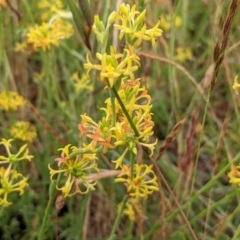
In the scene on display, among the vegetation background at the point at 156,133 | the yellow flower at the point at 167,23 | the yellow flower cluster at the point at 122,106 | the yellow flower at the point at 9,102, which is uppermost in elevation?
the yellow flower cluster at the point at 122,106

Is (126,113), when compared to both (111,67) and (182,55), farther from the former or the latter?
(182,55)

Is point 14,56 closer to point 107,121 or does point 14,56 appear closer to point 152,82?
point 152,82

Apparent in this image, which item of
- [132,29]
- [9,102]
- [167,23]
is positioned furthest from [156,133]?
[132,29]

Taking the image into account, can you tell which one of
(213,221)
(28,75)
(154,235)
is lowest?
(213,221)

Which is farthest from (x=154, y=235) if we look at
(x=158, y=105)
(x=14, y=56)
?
(x=14, y=56)

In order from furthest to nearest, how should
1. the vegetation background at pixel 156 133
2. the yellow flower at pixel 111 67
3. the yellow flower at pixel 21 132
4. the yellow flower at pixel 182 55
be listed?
the yellow flower at pixel 182 55 → the yellow flower at pixel 21 132 → the vegetation background at pixel 156 133 → the yellow flower at pixel 111 67

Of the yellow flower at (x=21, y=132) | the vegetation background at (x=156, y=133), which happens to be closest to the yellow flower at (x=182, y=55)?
the vegetation background at (x=156, y=133)

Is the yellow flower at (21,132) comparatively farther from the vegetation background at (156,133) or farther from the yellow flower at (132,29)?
the yellow flower at (132,29)

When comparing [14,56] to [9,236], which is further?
[14,56]
